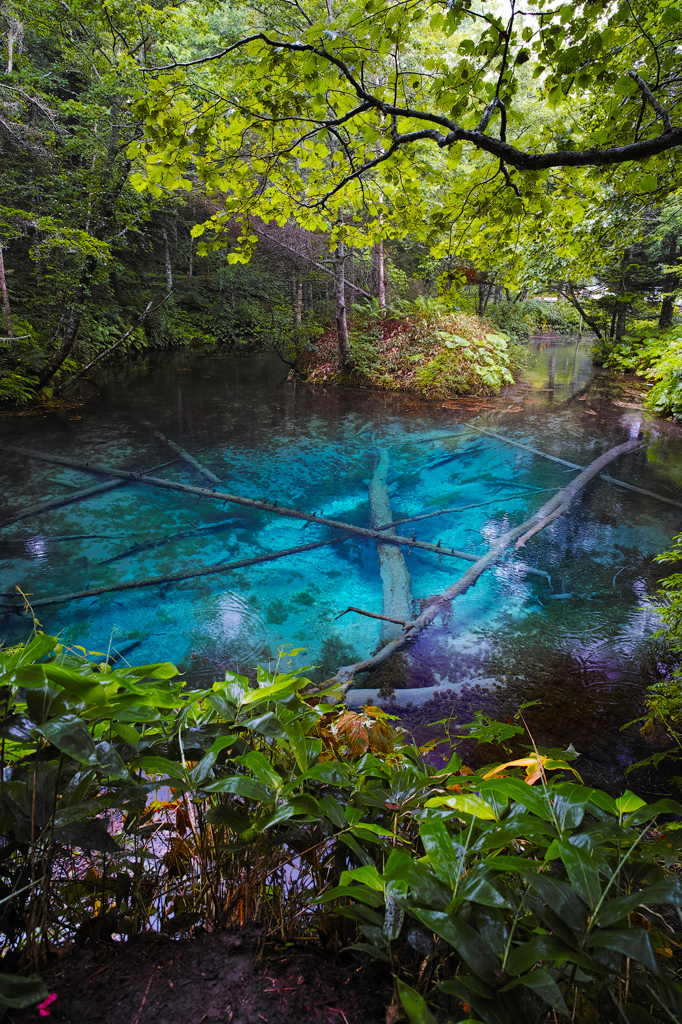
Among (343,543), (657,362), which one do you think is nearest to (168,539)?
(343,543)

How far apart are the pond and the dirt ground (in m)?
2.81

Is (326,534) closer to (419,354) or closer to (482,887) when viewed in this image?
(482,887)

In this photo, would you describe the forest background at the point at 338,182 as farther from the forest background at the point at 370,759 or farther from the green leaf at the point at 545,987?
the green leaf at the point at 545,987

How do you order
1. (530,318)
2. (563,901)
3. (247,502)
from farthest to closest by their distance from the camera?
1. (530,318)
2. (247,502)
3. (563,901)

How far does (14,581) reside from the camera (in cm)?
525

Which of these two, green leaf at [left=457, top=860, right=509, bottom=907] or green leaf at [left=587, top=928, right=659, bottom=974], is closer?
green leaf at [left=587, top=928, right=659, bottom=974]

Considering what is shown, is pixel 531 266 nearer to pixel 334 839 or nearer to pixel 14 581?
pixel 14 581

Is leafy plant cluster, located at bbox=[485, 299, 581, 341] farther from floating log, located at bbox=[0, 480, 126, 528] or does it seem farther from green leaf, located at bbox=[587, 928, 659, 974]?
green leaf, located at bbox=[587, 928, 659, 974]

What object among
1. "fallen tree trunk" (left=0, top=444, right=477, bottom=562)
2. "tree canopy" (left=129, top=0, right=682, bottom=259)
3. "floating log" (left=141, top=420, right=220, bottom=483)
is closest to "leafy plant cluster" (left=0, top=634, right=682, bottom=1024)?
"tree canopy" (left=129, top=0, right=682, bottom=259)

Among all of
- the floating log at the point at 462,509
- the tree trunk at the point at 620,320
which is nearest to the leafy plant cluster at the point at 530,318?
the tree trunk at the point at 620,320

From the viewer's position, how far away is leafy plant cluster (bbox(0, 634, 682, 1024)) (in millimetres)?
667

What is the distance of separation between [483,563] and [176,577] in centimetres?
369

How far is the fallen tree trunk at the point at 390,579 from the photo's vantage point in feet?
15.5

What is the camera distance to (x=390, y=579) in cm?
544
